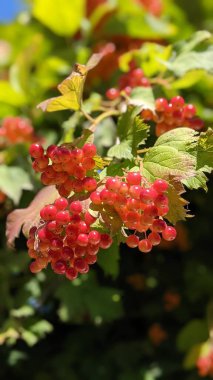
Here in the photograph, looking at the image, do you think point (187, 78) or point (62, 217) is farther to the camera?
point (187, 78)

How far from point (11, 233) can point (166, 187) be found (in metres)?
0.30

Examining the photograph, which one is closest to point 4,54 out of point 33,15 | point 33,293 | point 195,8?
point 33,15

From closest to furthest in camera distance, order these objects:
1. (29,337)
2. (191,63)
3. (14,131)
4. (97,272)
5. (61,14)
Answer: (191,63)
(29,337)
(14,131)
(97,272)
(61,14)

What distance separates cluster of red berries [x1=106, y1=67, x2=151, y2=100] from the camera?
1.14 m

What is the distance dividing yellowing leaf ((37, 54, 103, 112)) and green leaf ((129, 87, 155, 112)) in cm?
13

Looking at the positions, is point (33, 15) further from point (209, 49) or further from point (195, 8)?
point (209, 49)

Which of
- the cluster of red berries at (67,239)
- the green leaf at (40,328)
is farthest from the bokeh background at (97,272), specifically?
the cluster of red berries at (67,239)

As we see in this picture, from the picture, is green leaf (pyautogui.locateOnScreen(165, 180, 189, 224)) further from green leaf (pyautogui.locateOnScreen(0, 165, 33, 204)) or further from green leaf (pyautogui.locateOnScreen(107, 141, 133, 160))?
green leaf (pyautogui.locateOnScreen(0, 165, 33, 204))

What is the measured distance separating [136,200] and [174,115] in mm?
276

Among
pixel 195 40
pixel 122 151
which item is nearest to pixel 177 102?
pixel 122 151

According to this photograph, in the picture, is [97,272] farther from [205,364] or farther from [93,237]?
[93,237]

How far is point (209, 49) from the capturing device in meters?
1.16

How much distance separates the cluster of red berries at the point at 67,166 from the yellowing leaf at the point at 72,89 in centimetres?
12

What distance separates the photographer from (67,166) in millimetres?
830
